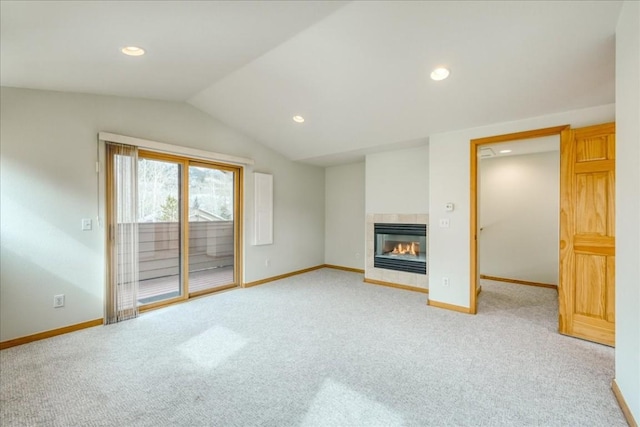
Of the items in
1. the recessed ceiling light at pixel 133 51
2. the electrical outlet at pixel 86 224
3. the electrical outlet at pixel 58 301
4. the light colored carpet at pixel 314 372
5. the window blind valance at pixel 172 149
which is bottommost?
the light colored carpet at pixel 314 372

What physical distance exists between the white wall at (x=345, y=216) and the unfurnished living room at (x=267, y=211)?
36.6 inches

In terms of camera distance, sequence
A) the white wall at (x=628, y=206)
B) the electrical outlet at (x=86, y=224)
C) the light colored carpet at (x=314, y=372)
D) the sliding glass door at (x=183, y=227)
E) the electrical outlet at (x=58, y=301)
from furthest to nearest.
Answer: the sliding glass door at (x=183, y=227)
the electrical outlet at (x=86, y=224)
the electrical outlet at (x=58, y=301)
the light colored carpet at (x=314, y=372)
the white wall at (x=628, y=206)

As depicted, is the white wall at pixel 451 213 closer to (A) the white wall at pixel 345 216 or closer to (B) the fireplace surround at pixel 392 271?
(B) the fireplace surround at pixel 392 271

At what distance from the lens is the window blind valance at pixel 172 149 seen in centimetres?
325

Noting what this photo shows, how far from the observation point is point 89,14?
5.71 feet

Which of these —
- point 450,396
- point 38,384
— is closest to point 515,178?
point 450,396

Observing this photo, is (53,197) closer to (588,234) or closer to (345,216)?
(345,216)

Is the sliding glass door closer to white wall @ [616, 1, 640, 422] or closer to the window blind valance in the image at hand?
the window blind valance

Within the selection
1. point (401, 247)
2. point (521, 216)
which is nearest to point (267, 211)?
point (401, 247)

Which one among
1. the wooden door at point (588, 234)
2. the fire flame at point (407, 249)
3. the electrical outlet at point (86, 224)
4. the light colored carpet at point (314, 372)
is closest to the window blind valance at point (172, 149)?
the electrical outlet at point (86, 224)

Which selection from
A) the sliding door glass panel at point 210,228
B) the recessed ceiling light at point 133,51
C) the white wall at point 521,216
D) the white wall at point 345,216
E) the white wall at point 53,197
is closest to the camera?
the recessed ceiling light at point 133,51

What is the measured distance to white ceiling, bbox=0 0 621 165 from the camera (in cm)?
193

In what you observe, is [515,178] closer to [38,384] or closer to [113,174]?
[113,174]

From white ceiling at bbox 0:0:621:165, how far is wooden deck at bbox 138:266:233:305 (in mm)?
2455
